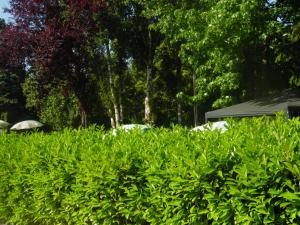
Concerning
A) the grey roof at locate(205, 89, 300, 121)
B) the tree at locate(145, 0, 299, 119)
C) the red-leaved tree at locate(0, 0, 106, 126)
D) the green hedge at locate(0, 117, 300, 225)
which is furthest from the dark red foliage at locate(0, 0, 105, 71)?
the green hedge at locate(0, 117, 300, 225)

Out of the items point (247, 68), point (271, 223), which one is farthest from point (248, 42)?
point (271, 223)

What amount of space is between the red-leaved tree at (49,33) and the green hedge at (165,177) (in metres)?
17.9

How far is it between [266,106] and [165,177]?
39.1 feet

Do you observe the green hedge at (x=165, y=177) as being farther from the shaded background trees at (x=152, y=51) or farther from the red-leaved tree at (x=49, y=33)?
the red-leaved tree at (x=49, y=33)

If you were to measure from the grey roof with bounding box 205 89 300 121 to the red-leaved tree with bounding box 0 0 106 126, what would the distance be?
33.9 feet

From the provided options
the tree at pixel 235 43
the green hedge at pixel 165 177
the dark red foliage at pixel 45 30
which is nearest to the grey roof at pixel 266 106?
the tree at pixel 235 43

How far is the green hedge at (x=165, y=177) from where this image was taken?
127 inches

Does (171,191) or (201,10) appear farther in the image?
(201,10)

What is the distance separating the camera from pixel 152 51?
28.2m

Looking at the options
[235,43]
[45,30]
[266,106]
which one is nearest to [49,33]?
[45,30]

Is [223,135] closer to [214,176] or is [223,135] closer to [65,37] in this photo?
[214,176]

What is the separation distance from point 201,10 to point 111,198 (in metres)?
15.8

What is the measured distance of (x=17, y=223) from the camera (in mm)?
6969

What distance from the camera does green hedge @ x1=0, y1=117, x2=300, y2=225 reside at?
3217mm
